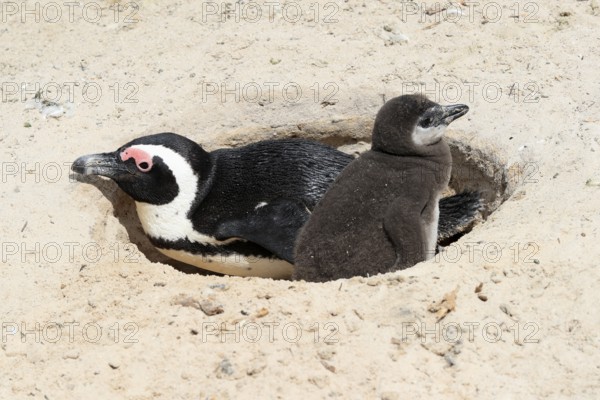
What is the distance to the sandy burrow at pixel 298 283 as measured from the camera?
3.20m

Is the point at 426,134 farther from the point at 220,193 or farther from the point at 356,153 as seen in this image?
the point at 356,153

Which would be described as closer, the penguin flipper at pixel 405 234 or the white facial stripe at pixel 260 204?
the penguin flipper at pixel 405 234

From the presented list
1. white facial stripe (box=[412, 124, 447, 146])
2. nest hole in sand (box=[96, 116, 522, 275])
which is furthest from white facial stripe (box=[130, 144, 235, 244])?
white facial stripe (box=[412, 124, 447, 146])

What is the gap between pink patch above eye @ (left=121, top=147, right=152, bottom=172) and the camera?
4.52m

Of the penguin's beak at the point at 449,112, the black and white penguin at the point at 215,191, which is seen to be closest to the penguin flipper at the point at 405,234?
the penguin's beak at the point at 449,112

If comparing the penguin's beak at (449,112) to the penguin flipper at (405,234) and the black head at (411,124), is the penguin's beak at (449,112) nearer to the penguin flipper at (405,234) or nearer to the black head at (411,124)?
the black head at (411,124)

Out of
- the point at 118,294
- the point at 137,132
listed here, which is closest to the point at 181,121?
the point at 137,132

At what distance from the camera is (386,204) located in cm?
401

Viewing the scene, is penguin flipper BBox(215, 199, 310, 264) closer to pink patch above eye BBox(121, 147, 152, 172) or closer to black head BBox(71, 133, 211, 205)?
black head BBox(71, 133, 211, 205)

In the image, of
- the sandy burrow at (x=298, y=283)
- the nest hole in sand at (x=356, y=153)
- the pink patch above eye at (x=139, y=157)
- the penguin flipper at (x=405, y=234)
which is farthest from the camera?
the nest hole in sand at (x=356, y=153)

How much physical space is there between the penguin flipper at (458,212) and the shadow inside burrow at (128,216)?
1.33m

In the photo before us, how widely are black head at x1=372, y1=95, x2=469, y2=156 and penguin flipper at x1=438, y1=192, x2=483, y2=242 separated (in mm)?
541

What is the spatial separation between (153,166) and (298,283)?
1228mm

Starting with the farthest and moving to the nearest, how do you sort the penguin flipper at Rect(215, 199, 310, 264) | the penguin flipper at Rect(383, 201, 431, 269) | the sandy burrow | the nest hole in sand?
1. the nest hole in sand
2. the penguin flipper at Rect(215, 199, 310, 264)
3. the penguin flipper at Rect(383, 201, 431, 269)
4. the sandy burrow
